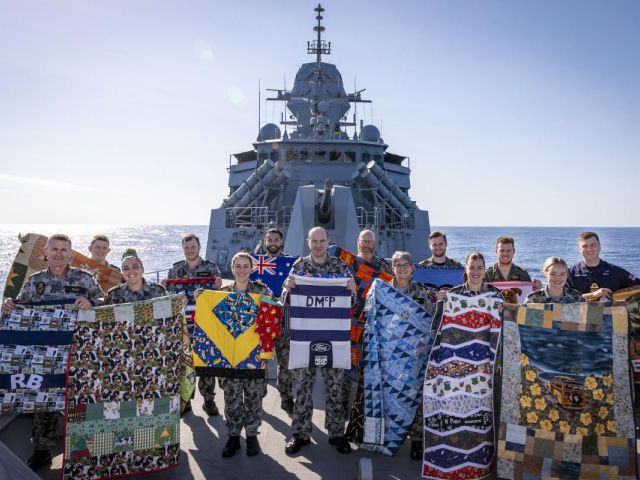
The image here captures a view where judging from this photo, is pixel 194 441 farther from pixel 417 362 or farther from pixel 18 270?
pixel 18 270

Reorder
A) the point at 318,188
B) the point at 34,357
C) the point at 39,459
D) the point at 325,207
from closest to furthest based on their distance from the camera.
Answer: the point at 34,357
the point at 39,459
the point at 325,207
the point at 318,188

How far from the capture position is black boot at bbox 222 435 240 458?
4039 mm

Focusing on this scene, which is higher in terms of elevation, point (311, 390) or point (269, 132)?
point (269, 132)

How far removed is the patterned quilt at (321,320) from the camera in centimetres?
416

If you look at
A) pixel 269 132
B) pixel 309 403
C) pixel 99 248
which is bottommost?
pixel 309 403

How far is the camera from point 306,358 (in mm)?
4141

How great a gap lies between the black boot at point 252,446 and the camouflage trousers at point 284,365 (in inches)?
25.3

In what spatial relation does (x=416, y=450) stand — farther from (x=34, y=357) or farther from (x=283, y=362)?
(x=34, y=357)

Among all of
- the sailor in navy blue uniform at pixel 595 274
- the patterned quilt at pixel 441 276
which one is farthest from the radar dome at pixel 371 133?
the sailor in navy blue uniform at pixel 595 274

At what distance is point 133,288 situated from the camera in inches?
159

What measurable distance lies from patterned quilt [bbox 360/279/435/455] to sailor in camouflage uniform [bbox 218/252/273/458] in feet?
3.02

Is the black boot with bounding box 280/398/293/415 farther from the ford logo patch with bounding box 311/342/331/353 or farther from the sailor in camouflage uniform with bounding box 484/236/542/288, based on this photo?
the sailor in camouflage uniform with bounding box 484/236/542/288

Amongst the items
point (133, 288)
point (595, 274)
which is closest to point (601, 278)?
point (595, 274)

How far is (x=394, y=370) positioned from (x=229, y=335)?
1.41 m
